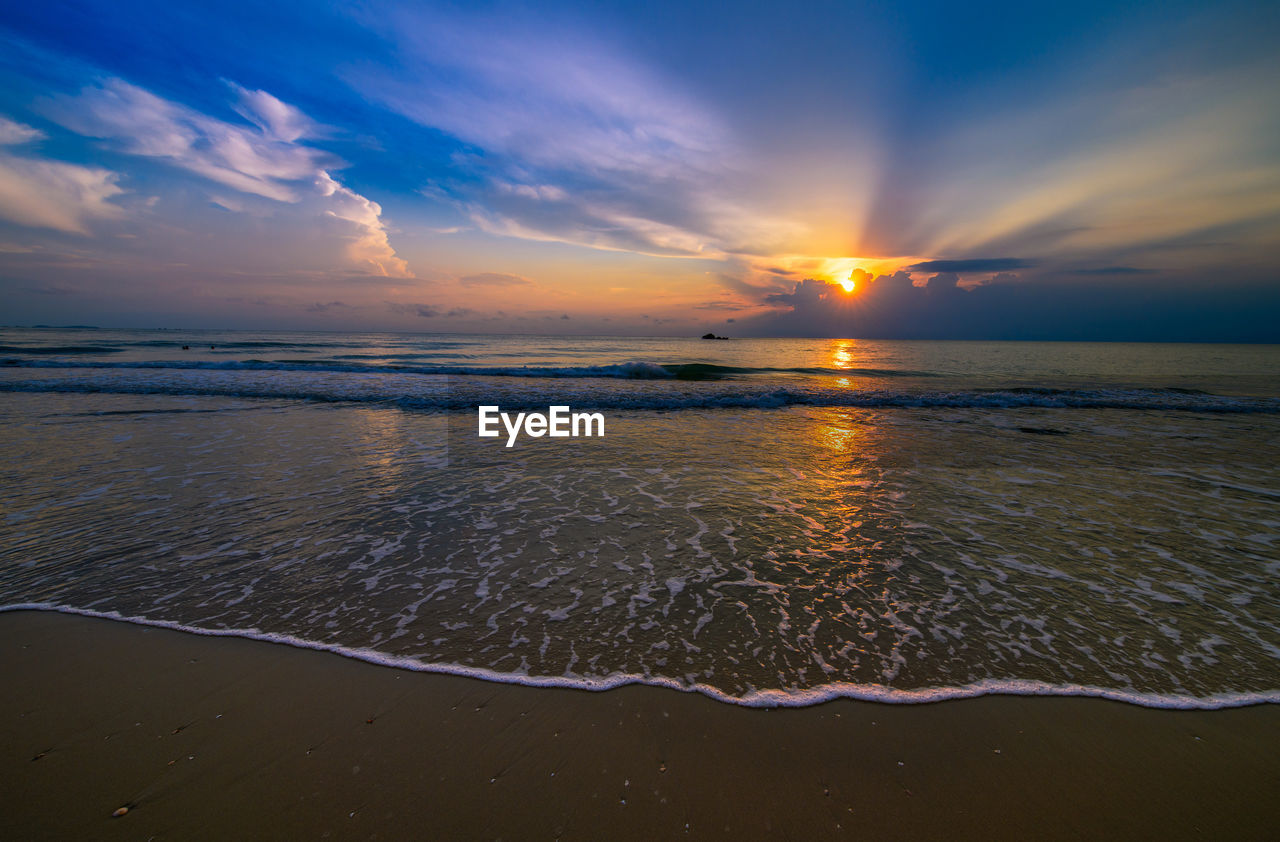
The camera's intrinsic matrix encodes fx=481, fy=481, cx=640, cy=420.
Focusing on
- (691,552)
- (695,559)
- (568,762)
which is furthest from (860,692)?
(691,552)

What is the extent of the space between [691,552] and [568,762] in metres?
2.77

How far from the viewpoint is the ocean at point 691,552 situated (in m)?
3.51

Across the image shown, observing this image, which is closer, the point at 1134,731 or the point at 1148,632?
the point at 1134,731

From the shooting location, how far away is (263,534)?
18.1 ft

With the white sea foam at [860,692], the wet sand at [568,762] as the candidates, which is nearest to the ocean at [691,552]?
the white sea foam at [860,692]

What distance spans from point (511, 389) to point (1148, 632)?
20.1 meters

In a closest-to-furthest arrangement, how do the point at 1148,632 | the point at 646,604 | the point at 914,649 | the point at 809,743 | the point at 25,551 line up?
the point at 809,743 < the point at 914,649 < the point at 1148,632 < the point at 646,604 < the point at 25,551

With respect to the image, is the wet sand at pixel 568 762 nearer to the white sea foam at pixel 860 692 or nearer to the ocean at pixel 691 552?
the white sea foam at pixel 860 692

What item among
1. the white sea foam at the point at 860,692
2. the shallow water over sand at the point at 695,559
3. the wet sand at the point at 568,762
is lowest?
the wet sand at the point at 568,762

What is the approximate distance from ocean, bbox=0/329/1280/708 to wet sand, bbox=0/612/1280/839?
23cm

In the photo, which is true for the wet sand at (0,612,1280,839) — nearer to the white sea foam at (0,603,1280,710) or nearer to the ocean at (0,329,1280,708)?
the white sea foam at (0,603,1280,710)

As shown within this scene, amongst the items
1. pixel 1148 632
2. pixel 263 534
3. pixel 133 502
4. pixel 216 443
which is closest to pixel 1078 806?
pixel 1148 632

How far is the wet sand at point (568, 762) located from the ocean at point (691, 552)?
23 centimetres

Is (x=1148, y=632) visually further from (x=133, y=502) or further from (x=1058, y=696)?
(x=133, y=502)
